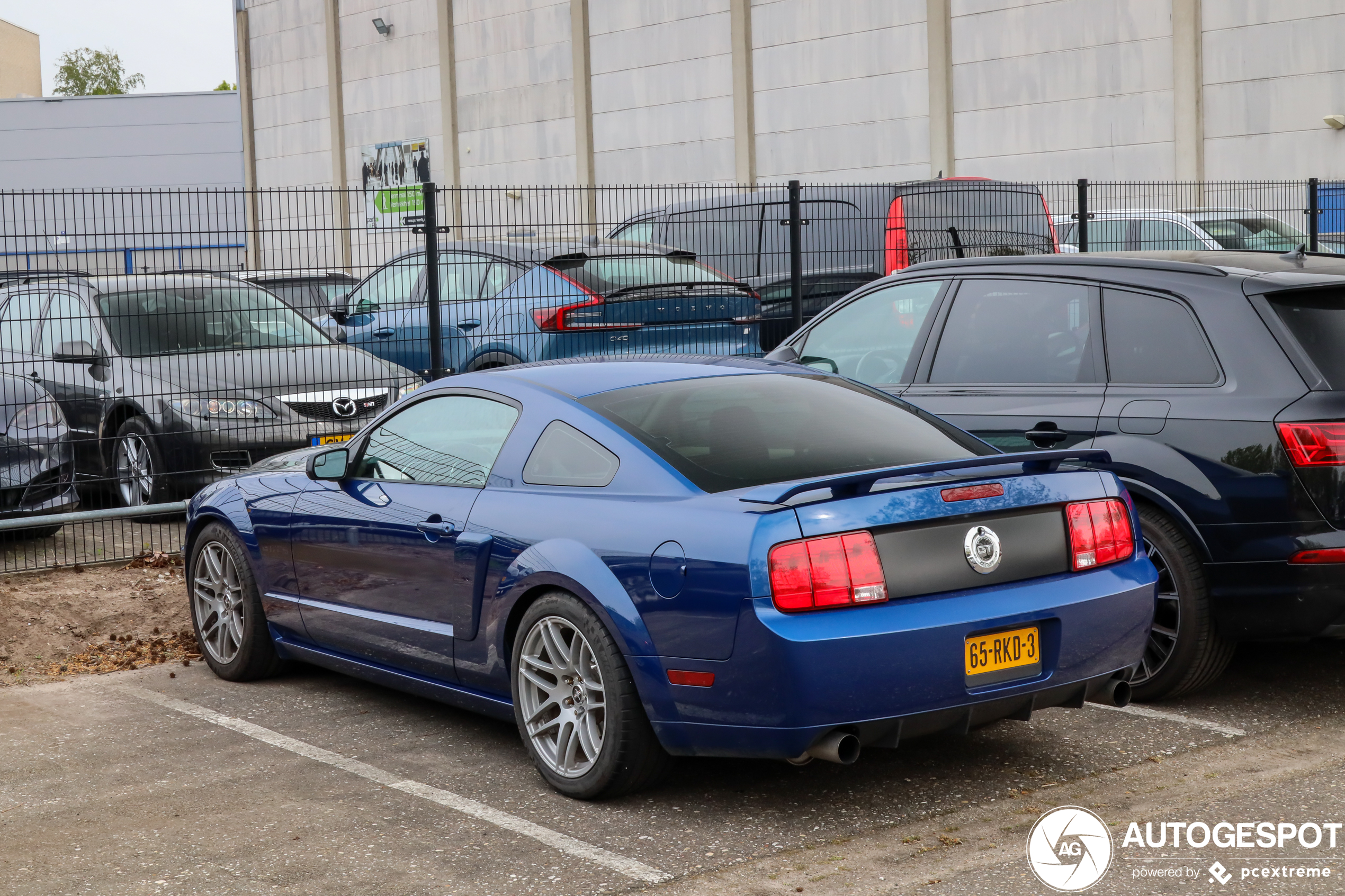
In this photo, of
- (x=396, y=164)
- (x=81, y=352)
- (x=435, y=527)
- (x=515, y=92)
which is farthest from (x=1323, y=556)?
(x=396, y=164)

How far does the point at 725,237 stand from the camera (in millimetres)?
12781

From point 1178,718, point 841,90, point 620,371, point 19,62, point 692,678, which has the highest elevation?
point 19,62

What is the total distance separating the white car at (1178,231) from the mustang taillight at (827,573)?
11.4m

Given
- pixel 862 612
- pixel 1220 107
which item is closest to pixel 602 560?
pixel 862 612

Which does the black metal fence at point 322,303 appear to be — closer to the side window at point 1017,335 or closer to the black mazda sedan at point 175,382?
the black mazda sedan at point 175,382

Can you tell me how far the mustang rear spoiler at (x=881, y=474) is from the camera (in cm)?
430

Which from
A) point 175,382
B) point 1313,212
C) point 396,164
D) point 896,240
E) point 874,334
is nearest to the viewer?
point 874,334

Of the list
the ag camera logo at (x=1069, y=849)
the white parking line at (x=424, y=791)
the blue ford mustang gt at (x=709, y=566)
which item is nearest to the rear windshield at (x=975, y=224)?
the blue ford mustang gt at (x=709, y=566)

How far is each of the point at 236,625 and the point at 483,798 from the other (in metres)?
2.16

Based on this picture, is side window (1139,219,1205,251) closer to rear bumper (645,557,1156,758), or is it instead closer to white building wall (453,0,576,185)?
rear bumper (645,557,1156,758)

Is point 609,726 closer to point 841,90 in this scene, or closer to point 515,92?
point 841,90

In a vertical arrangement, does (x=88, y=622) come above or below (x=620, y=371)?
below

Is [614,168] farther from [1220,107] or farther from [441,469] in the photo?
[441,469]

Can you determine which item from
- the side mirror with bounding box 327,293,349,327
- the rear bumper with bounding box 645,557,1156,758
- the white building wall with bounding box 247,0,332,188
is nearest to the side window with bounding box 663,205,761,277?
the side mirror with bounding box 327,293,349,327
